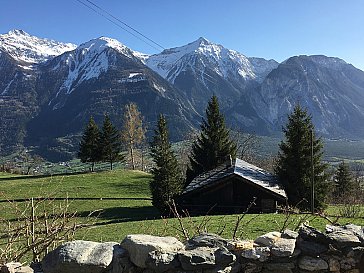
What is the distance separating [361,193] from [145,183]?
28.8m

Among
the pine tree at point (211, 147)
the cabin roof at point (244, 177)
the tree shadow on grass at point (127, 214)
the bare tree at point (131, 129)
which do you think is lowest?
the tree shadow on grass at point (127, 214)

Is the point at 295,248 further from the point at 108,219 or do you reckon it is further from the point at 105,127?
the point at 105,127

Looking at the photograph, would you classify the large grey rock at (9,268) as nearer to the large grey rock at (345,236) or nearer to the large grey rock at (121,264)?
the large grey rock at (121,264)

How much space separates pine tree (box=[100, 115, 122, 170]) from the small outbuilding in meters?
25.2

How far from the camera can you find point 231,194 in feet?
85.4

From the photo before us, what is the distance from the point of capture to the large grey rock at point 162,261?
4.86m

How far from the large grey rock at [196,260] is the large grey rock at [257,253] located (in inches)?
20.4

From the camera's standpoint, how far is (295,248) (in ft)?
17.6

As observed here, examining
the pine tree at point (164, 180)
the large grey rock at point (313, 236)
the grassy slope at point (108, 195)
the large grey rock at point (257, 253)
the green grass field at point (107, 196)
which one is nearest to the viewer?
the large grey rock at point (257, 253)

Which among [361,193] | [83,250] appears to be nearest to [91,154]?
[361,193]

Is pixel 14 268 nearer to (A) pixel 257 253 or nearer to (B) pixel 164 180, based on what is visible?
(A) pixel 257 253

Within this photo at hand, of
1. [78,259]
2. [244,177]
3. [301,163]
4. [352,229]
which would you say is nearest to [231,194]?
[244,177]

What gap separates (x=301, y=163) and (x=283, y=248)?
81.7 feet

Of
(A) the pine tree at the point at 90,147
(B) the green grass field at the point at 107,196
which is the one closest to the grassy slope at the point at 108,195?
(B) the green grass field at the point at 107,196
